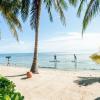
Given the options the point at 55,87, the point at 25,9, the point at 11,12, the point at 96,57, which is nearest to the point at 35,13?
the point at 25,9

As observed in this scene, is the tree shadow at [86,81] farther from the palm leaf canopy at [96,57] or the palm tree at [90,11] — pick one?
the palm leaf canopy at [96,57]

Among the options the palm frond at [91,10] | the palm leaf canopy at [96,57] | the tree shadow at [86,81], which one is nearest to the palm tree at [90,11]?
the palm frond at [91,10]

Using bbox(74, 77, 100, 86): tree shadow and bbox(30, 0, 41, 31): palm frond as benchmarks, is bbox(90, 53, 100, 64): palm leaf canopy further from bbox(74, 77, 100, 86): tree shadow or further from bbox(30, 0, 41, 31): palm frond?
bbox(30, 0, 41, 31): palm frond

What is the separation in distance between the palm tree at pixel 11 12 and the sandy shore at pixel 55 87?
3571mm

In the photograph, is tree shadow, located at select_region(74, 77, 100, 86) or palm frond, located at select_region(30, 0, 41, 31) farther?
palm frond, located at select_region(30, 0, 41, 31)

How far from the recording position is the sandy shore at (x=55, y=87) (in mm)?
11804

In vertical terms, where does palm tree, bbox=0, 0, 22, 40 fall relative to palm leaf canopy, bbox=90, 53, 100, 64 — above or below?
above

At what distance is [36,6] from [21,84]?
5.10 meters

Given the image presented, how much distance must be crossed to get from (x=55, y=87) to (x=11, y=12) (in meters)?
6.46

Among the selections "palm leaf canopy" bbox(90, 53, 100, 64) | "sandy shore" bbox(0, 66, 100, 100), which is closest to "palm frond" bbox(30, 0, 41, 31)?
"sandy shore" bbox(0, 66, 100, 100)

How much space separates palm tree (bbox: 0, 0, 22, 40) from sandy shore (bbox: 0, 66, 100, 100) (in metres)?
3.57

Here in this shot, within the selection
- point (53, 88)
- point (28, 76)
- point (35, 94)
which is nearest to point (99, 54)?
point (35, 94)

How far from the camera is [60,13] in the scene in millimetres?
17906

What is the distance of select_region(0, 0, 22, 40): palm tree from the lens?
675 inches
